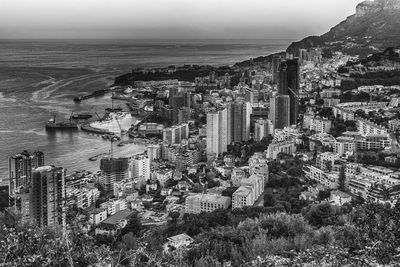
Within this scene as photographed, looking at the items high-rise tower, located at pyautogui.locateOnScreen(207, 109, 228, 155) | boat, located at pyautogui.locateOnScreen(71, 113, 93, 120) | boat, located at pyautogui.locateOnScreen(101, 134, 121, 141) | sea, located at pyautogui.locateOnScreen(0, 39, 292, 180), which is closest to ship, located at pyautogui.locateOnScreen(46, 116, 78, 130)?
sea, located at pyautogui.locateOnScreen(0, 39, 292, 180)

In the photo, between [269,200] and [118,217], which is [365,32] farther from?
[118,217]

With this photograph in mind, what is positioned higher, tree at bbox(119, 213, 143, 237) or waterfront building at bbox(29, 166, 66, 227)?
waterfront building at bbox(29, 166, 66, 227)

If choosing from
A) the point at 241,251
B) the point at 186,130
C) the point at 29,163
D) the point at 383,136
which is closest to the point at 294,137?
the point at 383,136

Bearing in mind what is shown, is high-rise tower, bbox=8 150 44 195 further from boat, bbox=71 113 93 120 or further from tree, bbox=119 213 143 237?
boat, bbox=71 113 93 120

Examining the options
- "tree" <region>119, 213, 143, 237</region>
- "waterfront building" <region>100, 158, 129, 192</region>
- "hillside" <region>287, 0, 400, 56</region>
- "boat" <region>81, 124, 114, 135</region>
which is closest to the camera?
"tree" <region>119, 213, 143, 237</region>

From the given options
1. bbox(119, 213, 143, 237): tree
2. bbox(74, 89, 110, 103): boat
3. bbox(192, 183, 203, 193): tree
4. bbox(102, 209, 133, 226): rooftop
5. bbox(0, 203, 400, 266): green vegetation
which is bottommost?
bbox(192, 183, 203, 193): tree

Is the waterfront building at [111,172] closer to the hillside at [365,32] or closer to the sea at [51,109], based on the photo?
the sea at [51,109]

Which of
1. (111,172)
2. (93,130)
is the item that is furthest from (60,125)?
(111,172)
